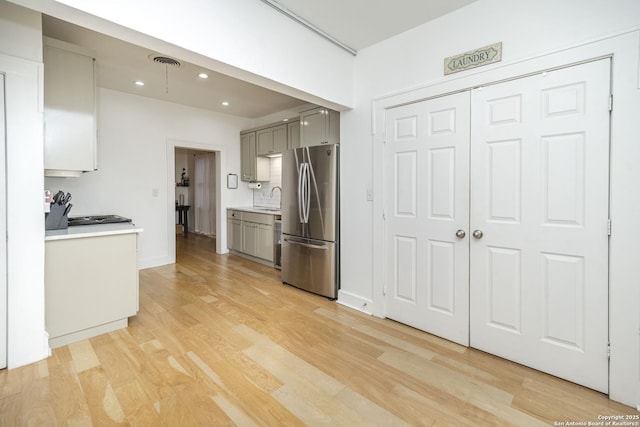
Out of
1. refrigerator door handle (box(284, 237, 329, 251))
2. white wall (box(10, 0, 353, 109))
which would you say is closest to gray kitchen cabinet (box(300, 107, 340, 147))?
white wall (box(10, 0, 353, 109))

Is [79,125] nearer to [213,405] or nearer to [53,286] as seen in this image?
[53,286]

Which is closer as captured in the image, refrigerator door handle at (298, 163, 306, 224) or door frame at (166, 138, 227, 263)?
refrigerator door handle at (298, 163, 306, 224)

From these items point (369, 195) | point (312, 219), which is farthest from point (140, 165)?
point (369, 195)

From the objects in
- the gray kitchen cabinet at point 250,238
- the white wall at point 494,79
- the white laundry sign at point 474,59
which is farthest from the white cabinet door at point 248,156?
the white laundry sign at point 474,59

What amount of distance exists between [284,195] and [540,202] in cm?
279

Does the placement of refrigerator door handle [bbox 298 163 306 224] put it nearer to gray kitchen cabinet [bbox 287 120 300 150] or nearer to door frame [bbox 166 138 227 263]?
gray kitchen cabinet [bbox 287 120 300 150]

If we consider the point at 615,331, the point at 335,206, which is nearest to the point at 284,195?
the point at 335,206

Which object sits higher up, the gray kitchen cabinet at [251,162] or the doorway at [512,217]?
the gray kitchen cabinet at [251,162]

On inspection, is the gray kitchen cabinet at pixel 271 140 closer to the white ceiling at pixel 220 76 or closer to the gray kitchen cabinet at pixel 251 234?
the white ceiling at pixel 220 76

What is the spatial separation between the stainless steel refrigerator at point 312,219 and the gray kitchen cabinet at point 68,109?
6.93 ft

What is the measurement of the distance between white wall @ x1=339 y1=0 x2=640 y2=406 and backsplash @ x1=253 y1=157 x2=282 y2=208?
267cm

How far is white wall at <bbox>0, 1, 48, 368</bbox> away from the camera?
6.45 feet

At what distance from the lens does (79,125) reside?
8.93 ft

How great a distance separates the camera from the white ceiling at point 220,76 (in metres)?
2.31
